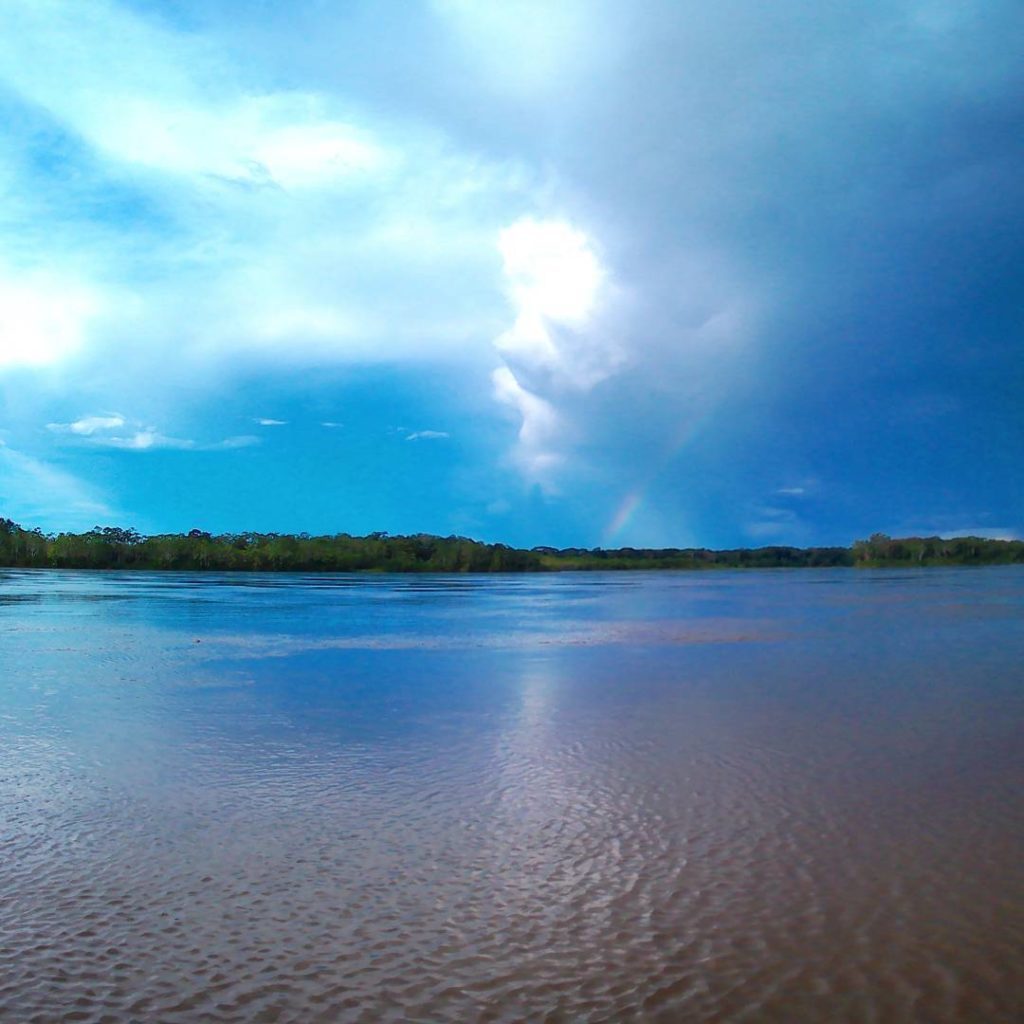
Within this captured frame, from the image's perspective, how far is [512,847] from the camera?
Answer: 7062mm

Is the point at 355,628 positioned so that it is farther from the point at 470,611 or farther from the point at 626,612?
the point at 626,612

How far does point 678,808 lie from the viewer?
322 inches

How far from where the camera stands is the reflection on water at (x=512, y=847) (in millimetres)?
4855

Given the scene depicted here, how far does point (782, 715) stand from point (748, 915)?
729cm

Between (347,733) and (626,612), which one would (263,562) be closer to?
(626,612)

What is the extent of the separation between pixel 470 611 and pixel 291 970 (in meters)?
32.1

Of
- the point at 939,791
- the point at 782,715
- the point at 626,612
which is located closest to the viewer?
the point at 939,791

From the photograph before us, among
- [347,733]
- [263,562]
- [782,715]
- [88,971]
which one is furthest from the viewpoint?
[263,562]

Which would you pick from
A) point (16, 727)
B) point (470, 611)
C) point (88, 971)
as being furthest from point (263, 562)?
point (88, 971)

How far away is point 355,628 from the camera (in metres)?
28.2

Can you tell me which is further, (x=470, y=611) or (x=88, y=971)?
(x=470, y=611)

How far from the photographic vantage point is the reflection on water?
4855mm

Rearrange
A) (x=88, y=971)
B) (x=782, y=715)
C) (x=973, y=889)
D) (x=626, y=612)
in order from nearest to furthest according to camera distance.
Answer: (x=88, y=971), (x=973, y=889), (x=782, y=715), (x=626, y=612)

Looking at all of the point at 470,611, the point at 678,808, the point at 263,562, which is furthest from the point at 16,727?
the point at 263,562
